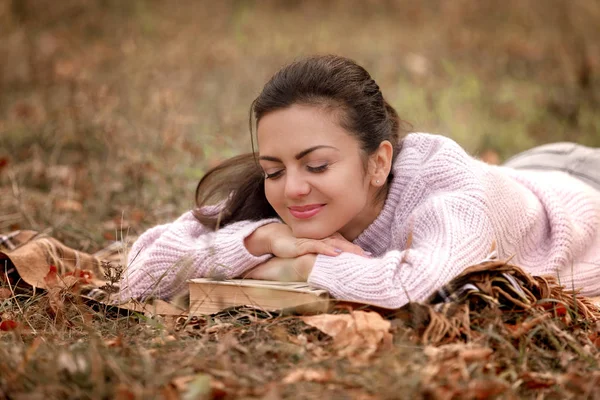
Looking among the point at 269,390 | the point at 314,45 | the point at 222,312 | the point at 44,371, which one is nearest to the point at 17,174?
the point at 222,312

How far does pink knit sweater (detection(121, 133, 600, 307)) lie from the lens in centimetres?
264

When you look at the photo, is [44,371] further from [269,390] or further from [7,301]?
[7,301]

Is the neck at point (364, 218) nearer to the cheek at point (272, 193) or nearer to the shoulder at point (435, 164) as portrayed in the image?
the shoulder at point (435, 164)

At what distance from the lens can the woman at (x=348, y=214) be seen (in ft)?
8.88

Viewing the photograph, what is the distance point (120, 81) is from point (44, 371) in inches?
249

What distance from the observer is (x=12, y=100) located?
7.54m

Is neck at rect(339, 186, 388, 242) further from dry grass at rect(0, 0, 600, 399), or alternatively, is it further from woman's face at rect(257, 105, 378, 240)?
dry grass at rect(0, 0, 600, 399)

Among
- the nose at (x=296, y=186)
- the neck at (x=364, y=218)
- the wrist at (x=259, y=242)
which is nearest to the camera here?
the nose at (x=296, y=186)

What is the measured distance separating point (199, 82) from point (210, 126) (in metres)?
2.09

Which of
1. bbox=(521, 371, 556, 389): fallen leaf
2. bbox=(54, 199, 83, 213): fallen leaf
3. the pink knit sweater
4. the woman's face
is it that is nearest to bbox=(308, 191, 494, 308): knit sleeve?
the pink knit sweater

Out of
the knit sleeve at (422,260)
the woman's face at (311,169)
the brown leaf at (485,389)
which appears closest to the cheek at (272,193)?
the woman's face at (311,169)

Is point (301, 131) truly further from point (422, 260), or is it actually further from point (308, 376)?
point (308, 376)

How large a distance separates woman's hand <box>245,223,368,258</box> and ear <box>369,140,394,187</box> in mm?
280

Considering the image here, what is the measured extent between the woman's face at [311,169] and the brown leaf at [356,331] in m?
0.52
